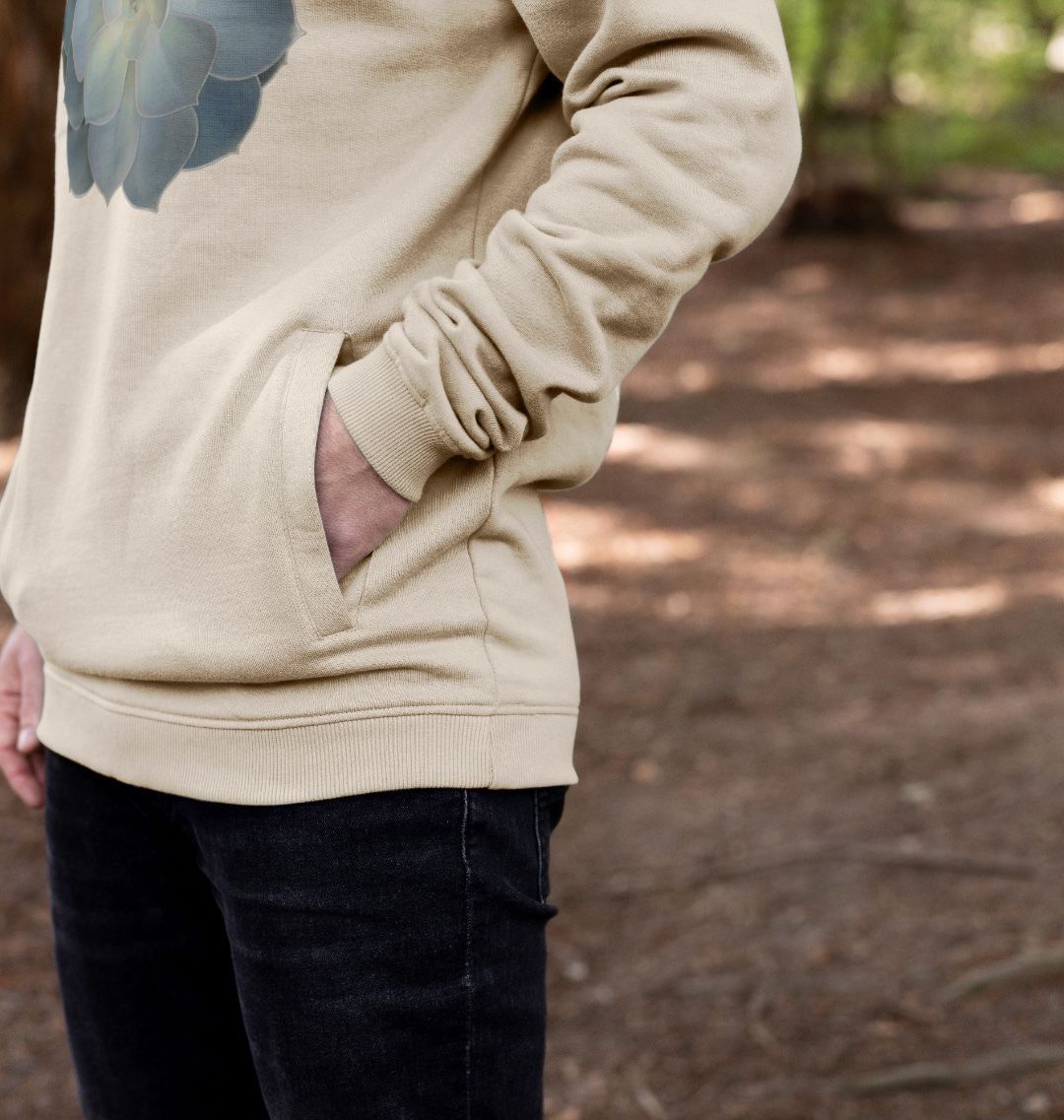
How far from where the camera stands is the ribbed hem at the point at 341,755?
1.14m

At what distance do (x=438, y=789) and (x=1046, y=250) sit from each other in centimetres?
1221

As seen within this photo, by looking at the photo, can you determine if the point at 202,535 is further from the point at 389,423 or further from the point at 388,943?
the point at 388,943

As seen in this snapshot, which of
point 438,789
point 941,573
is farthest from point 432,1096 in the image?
point 941,573

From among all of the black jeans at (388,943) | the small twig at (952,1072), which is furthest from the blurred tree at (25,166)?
the black jeans at (388,943)

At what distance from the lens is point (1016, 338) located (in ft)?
31.0

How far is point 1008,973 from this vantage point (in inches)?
115

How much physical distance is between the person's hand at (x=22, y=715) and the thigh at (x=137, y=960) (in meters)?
0.14

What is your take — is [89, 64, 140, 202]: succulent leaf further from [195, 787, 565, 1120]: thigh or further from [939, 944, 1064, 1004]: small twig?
[939, 944, 1064, 1004]: small twig

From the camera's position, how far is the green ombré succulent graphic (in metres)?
1.19

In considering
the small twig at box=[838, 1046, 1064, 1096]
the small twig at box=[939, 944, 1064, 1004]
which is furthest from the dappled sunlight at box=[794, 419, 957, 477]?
the small twig at box=[838, 1046, 1064, 1096]

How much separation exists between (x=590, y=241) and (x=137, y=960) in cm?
81

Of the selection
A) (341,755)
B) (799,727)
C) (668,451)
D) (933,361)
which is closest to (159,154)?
(341,755)

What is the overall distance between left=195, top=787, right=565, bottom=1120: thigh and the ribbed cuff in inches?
10.5

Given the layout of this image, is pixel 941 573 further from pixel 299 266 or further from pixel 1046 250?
pixel 1046 250
